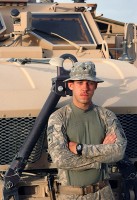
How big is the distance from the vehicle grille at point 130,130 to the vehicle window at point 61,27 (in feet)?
6.35

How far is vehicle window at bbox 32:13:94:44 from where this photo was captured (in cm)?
648

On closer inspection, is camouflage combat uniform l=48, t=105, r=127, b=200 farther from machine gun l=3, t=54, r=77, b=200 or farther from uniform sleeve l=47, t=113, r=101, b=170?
machine gun l=3, t=54, r=77, b=200

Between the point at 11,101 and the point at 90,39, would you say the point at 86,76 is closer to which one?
the point at 11,101

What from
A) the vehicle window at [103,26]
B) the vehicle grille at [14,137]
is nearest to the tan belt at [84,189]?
the vehicle grille at [14,137]

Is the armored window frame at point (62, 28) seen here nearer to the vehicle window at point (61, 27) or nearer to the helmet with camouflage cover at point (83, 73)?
the vehicle window at point (61, 27)

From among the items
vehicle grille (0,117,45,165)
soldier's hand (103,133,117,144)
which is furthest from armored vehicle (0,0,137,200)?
soldier's hand (103,133,117,144)

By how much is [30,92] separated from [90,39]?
7.34 ft

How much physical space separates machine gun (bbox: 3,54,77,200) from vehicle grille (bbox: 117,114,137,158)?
25.3 inches

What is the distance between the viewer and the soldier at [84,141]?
3949 mm

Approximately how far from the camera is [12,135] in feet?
14.8

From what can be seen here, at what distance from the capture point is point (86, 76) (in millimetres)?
3998

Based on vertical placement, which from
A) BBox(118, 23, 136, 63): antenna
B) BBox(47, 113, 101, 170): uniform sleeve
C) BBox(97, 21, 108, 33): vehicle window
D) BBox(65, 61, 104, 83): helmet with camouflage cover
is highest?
BBox(97, 21, 108, 33): vehicle window

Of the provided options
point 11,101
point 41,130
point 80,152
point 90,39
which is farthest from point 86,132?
point 90,39

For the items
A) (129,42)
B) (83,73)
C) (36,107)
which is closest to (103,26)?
(129,42)
